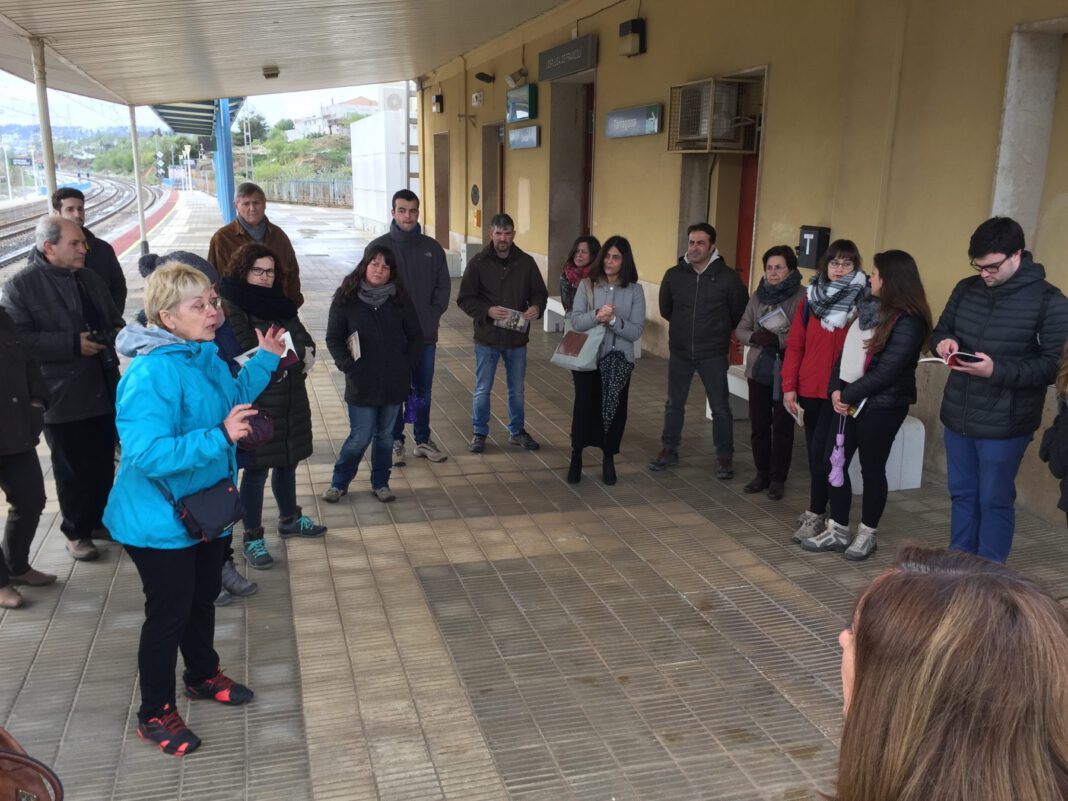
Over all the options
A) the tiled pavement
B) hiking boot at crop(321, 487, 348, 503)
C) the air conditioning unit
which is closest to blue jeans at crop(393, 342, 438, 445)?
the tiled pavement

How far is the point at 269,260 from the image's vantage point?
175 inches

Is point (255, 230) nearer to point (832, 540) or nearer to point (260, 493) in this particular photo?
point (260, 493)

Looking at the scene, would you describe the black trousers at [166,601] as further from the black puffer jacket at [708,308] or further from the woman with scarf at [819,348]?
the black puffer jacket at [708,308]

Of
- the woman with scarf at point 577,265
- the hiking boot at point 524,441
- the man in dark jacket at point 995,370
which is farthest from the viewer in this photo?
the woman with scarf at point 577,265

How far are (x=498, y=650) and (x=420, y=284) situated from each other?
3.38m

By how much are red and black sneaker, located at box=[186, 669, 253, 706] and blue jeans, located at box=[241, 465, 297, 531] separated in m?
1.34

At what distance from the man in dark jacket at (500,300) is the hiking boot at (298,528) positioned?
6.38 ft

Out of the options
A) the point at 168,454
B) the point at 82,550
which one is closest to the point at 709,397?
the point at 82,550

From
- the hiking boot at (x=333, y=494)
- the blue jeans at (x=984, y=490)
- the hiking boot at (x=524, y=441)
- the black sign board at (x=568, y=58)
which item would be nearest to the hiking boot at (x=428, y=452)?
the hiking boot at (x=524, y=441)

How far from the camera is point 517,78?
1483 cm

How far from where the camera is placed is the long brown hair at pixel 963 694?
98cm

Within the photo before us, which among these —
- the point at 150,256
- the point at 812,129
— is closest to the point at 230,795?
the point at 150,256

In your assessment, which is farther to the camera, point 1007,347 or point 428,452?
point 428,452

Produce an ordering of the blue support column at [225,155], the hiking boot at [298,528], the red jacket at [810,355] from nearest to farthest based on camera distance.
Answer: the red jacket at [810,355], the hiking boot at [298,528], the blue support column at [225,155]
